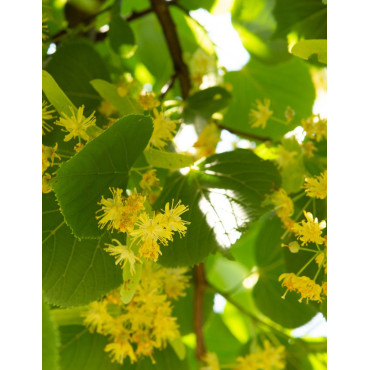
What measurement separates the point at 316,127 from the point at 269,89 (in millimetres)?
340

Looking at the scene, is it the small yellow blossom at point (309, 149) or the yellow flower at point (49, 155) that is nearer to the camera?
the yellow flower at point (49, 155)

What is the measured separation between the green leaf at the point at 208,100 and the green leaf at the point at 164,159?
221mm

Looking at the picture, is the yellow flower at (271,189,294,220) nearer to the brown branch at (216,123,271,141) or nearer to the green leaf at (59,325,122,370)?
the brown branch at (216,123,271,141)

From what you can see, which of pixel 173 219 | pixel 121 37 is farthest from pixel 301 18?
pixel 173 219

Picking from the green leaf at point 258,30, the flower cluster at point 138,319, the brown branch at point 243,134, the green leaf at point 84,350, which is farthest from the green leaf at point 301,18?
the green leaf at point 84,350

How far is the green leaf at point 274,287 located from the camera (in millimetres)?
599

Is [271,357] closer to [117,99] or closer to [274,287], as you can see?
[274,287]

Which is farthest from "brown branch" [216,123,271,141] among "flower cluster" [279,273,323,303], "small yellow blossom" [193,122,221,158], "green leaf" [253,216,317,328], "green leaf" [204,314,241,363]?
"green leaf" [204,314,241,363]

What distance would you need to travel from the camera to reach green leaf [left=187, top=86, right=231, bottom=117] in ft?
2.40

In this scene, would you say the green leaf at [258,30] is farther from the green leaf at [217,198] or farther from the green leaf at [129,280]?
the green leaf at [129,280]

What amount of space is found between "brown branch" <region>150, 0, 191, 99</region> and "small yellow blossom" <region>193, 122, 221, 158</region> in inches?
3.9
